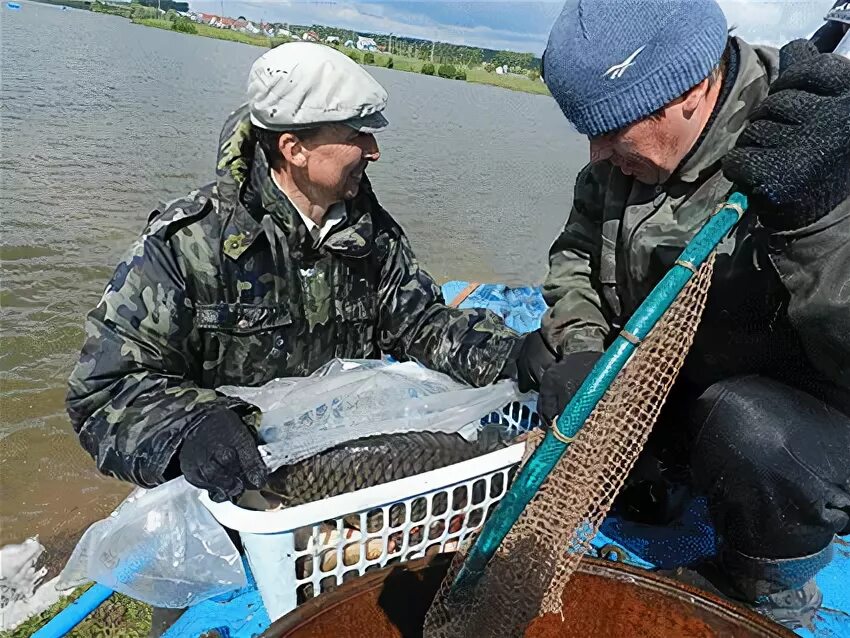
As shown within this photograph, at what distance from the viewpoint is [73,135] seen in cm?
995

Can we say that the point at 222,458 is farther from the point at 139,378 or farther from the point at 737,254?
the point at 737,254

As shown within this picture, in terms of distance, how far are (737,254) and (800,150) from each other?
0.52 meters

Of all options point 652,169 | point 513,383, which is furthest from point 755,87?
point 513,383

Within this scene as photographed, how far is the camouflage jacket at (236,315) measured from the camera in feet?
6.68

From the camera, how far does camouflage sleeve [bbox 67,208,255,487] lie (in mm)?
1962

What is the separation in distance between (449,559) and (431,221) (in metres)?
7.05

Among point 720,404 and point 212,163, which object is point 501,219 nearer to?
point 212,163

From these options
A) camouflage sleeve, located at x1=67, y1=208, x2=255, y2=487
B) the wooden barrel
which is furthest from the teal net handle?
camouflage sleeve, located at x1=67, y1=208, x2=255, y2=487

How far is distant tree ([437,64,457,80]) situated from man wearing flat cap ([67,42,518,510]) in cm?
2901

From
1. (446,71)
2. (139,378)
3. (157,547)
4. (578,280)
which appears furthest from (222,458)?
(446,71)

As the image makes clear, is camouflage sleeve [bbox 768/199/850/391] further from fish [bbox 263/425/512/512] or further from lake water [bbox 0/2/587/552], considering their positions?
lake water [bbox 0/2/587/552]

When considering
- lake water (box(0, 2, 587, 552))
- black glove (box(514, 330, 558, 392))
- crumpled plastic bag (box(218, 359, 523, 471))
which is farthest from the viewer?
lake water (box(0, 2, 587, 552))

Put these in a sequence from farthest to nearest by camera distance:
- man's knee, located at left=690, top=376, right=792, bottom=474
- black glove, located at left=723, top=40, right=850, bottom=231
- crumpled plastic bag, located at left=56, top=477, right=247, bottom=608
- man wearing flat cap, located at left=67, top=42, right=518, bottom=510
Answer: man wearing flat cap, located at left=67, top=42, right=518, bottom=510
crumpled plastic bag, located at left=56, top=477, right=247, bottom=608
man's knee, located at left=690, top=376, right=792, bottom=474
black glove, located at left=723, top=40, right=850, bottom=231

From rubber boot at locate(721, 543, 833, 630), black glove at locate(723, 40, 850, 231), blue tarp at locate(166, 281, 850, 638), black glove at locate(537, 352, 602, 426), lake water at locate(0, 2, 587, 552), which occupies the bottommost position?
lake water at locate(0, 2, 587, 552)
